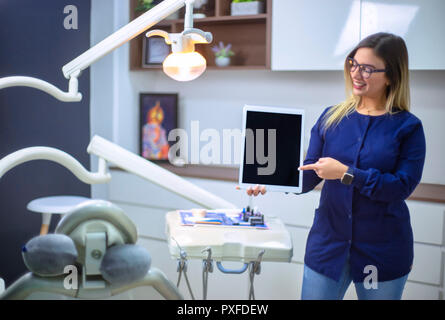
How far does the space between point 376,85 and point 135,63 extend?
223cm

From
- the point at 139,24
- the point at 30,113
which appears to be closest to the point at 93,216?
the point at 139,24

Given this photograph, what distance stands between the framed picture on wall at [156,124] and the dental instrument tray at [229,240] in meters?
1.67

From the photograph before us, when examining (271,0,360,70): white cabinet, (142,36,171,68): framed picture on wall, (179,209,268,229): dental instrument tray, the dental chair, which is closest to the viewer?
the dental chair

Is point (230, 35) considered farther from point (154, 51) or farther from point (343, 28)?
point (343, 28)

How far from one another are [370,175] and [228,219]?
0.57 metres

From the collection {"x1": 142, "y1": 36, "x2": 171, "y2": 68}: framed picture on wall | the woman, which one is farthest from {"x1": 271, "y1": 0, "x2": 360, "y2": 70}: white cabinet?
the woman

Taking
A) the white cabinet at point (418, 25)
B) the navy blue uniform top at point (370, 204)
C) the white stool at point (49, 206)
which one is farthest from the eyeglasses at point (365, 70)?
the white stool at point (49, 206)

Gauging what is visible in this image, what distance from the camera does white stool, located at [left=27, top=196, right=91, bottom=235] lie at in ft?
7.58

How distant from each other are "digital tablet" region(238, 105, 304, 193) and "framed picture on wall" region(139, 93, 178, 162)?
1.83m

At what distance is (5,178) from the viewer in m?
2.57

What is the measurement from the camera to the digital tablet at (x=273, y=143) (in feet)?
4.95

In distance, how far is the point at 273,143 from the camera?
1.53m

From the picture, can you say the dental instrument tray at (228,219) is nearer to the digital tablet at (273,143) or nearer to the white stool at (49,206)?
the digital tablet at (273,143)

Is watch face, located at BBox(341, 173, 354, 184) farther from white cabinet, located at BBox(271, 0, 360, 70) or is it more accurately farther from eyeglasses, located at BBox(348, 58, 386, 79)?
white cabinet, located at BBox(271, 0, 360, 70)
